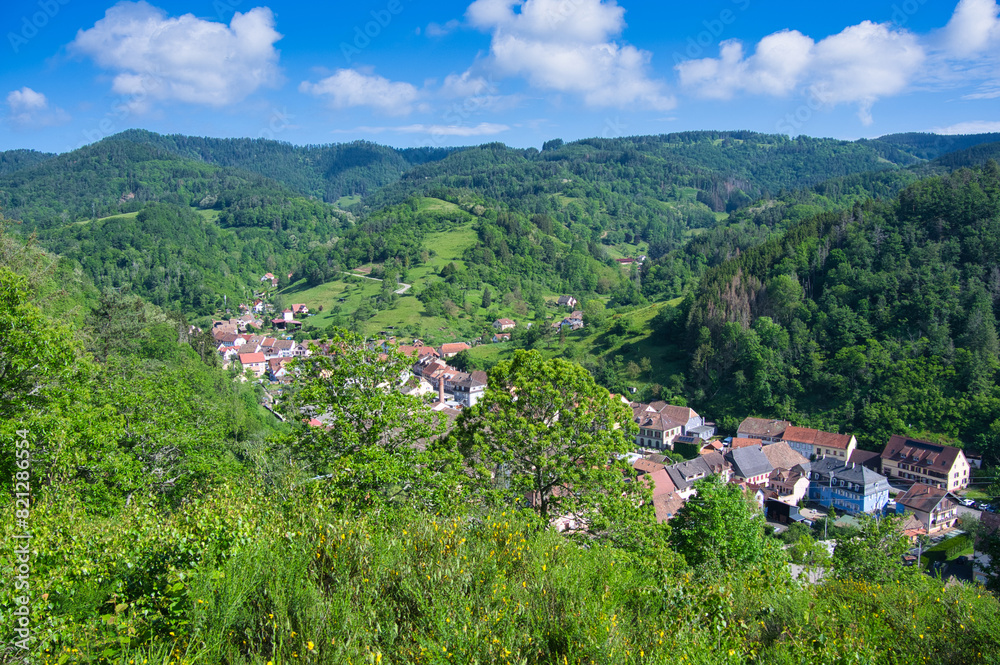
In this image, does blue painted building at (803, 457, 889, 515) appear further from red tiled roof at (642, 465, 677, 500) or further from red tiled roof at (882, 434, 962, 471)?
red tiled roof at (642, 465, 677, 500)

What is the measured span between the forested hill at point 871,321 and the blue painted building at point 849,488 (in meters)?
8.29

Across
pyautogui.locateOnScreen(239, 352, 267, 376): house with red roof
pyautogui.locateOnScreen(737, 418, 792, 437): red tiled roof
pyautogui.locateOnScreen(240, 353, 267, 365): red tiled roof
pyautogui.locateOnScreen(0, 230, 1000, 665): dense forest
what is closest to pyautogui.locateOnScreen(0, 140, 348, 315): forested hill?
pyautogui.locateOnScreen(240, 353, 267, 365): red tiled roof

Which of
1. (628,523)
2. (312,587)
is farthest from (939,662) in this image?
(312,587)

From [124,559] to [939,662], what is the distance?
820cm

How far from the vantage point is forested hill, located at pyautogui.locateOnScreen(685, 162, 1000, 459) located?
48250 millimetres

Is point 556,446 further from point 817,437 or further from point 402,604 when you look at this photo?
point 817,437

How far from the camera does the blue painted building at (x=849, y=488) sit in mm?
39356

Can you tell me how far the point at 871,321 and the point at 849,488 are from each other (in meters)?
25.3

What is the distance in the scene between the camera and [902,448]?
145 ft

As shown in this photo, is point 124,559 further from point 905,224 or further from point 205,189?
point 205,189

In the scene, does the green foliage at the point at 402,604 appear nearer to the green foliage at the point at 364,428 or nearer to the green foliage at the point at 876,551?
the green foliage at the point at 364,428

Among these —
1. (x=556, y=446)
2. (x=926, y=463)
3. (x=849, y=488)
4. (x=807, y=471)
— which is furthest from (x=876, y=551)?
(x=926, y=463)

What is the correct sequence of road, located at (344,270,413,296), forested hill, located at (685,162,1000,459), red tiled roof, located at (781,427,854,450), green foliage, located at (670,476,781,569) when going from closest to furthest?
green foliage, located at (670,476,781,569) → red tiled roof, located at (781,427,854,450) → forested hill, located at (685,162,1000,459) → road, located at (344,270,413,296)

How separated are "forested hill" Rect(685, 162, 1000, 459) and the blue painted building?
27.2ft
